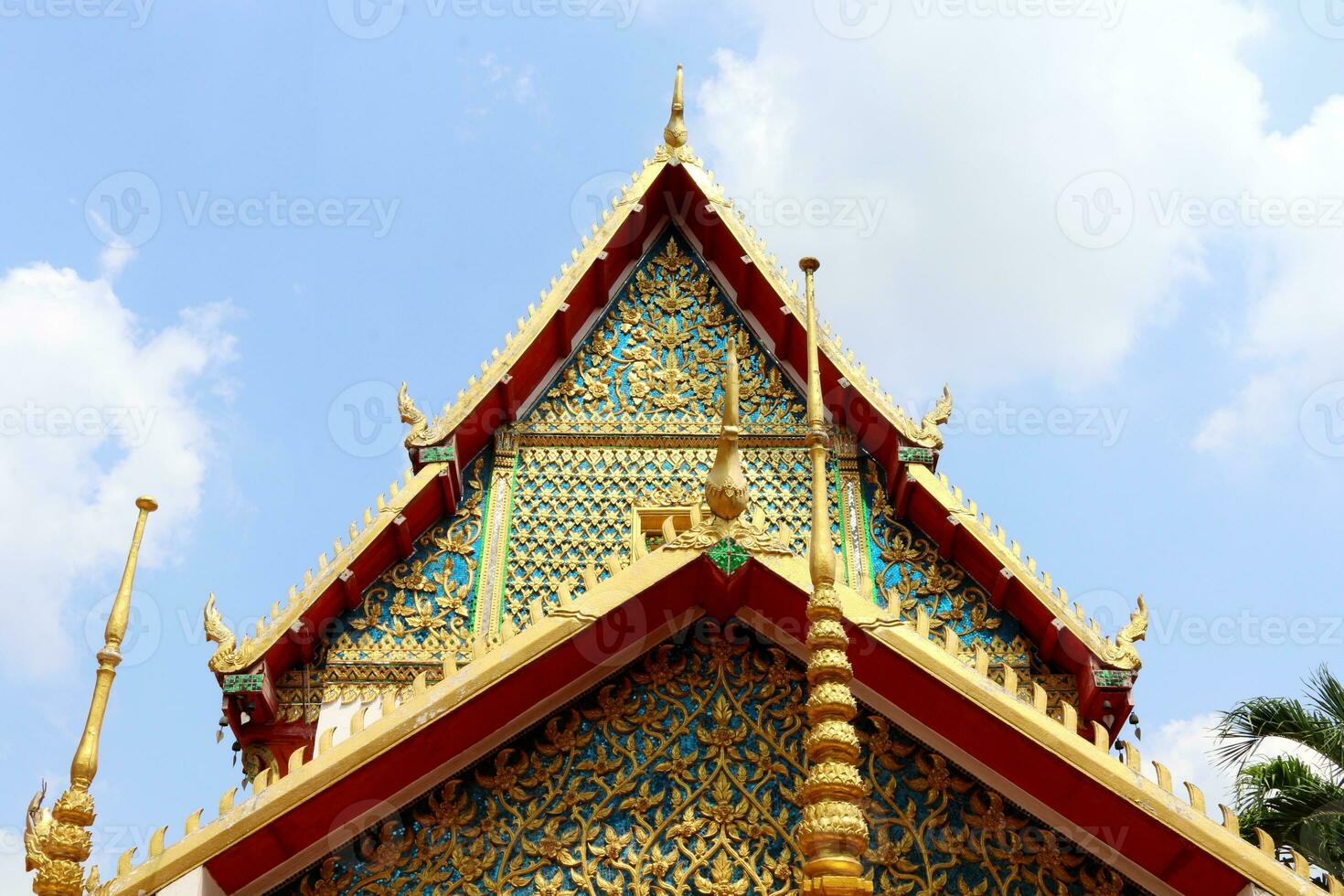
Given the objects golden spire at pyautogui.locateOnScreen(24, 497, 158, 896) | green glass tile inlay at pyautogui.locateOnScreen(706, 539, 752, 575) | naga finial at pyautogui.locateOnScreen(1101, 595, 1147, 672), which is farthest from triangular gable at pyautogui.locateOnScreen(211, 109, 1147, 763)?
green glass tile inlay at pyautogui.locateOnScreen(706, 539, 752, 575)

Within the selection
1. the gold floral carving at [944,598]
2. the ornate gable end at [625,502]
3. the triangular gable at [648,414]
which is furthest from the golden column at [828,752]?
the triangular gable at [648,414]

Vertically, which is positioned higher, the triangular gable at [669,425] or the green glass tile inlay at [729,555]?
the triangular gable at [669,425]

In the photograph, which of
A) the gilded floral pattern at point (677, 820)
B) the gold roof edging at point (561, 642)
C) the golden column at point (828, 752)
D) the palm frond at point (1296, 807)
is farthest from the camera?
the palm frond at point (1296, 807)

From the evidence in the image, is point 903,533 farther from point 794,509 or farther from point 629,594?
point 629,594

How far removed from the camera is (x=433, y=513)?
32.4 ft

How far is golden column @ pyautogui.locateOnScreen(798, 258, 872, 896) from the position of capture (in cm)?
479

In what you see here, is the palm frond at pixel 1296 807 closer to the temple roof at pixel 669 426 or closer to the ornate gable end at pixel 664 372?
the temple roof at pixel 669 426

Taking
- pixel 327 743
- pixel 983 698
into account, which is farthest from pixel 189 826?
pixel 983 698

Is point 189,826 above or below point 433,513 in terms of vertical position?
below

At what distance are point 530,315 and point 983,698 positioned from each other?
596 centimetres

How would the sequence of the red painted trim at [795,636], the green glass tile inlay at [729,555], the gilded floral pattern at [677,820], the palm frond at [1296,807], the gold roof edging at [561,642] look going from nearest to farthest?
1. the gold roof edging at [561,642]
2. the red painted trim at [795,636]
3. the gilded floral pattern at [677,820]
4. the green glass tile inlay at [729,555]
5. the palm frond at [1296,807]

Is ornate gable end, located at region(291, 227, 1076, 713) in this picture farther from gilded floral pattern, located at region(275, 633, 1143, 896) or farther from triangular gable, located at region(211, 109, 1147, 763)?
gilded floral pattern, located at region(275, 633, 1143, 896)

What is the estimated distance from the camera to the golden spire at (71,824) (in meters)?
5.27

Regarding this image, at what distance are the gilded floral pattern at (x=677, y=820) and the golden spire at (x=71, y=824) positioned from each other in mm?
830
